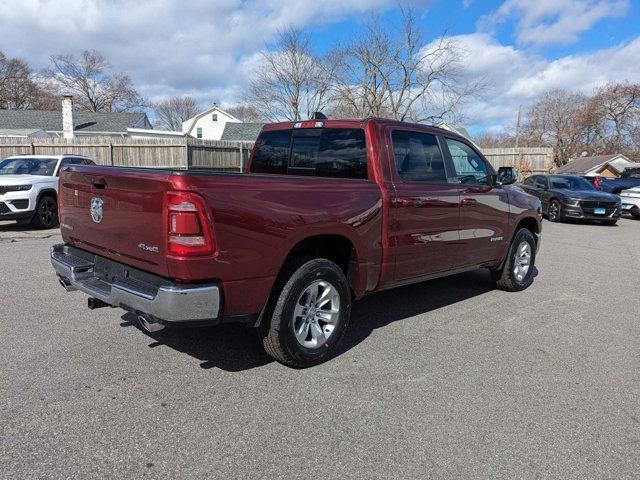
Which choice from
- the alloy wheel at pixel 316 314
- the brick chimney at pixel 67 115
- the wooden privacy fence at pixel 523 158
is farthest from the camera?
the brick chimney at pixel 67 115

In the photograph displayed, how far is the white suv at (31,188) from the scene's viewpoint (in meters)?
10.1

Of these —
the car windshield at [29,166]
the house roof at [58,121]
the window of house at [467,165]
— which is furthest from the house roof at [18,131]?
the window of house at [467,165]

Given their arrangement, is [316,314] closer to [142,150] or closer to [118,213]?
[118,213]

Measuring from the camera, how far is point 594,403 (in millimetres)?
3406

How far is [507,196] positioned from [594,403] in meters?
3.05

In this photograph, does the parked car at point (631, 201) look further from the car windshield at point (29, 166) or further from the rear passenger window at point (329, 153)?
the car windshield at point (29, 166)

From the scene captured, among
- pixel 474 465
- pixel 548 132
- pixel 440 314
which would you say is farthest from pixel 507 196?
pixel 548 132

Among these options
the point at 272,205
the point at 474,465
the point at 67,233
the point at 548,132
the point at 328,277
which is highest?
the point at 548,132

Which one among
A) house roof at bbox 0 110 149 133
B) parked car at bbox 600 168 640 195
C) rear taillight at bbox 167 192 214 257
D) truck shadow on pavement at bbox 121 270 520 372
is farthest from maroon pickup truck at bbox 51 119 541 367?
house roof at bbox 0 110 149 133

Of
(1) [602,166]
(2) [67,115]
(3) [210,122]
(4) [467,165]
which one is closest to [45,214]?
(4) [467,165]

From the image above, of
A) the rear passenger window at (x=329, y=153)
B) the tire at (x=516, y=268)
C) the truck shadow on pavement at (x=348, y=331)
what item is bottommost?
the truck shadow on pavement at (x=348, y=331)

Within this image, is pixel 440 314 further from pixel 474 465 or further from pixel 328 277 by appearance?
pixel 474 465

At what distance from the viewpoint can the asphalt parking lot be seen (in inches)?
104

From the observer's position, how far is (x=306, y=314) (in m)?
3.83
